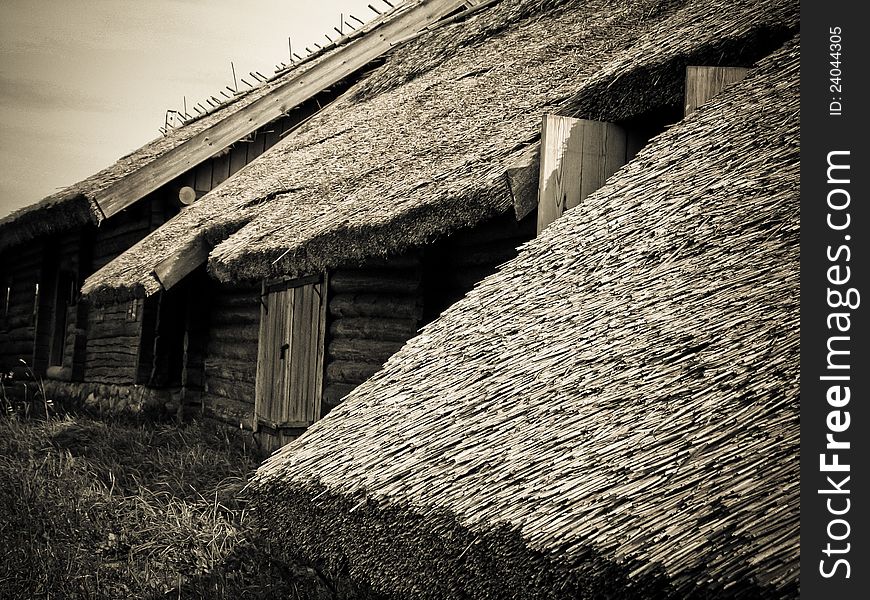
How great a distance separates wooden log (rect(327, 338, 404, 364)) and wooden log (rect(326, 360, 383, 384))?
0.04 m

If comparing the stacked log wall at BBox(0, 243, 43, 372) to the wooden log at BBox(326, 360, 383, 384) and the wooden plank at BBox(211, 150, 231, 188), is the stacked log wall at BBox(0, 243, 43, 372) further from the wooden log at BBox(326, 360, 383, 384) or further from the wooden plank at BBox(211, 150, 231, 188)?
the wooden log at BBox(326, 360, 383, 384)

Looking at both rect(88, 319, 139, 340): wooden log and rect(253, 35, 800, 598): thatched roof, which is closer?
rect(253, 35, 800, 598): thatched roof

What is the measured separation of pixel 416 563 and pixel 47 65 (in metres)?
56.2

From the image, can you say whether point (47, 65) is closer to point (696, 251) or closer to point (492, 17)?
point (492, 17)

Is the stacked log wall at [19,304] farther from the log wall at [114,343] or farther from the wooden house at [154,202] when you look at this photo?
the log wall at [114,343]

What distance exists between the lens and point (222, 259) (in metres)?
7.18

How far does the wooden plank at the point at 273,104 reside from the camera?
31.3ft

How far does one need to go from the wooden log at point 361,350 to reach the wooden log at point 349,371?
0.04m

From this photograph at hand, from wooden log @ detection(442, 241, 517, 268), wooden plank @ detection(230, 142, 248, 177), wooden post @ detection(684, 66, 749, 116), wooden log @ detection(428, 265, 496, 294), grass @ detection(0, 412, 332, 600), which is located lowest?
grass @ detection(0, 412, 332, 600)

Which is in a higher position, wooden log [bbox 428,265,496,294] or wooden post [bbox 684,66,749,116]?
wooden post [bbox 684,66,749,116]

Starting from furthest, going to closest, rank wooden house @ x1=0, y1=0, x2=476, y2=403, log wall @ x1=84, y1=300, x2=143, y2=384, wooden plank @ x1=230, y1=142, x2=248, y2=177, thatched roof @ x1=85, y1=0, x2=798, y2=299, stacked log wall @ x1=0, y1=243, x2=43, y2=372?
1. stacked log wall @ x1=0, y1=243, x2=43, y2=372
2. wooden plank @ x1=230, y1=142, x2=248, y2=177
3. log wall @ x1=84, y1=300, x2=143, y2=384
4. wooden house @ x1=0, y1=0, x2=476, y2=403
5. thatched roof @ x1=85, y1=0, x2=798, y2=299

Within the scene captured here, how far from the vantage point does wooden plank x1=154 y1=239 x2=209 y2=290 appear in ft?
26.1

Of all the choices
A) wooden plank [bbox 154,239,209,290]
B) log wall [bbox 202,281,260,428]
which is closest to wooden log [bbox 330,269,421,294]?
log wall [bbox 202,281,260,428]

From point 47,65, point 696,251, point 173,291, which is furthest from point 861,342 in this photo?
point 47,65
